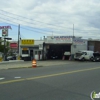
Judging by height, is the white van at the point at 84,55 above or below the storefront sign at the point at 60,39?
below

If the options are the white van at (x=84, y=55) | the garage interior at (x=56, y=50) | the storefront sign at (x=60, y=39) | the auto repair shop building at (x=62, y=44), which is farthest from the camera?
the garage interior at (x=56, y=50)

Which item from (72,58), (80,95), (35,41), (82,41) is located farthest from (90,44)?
(80,95)

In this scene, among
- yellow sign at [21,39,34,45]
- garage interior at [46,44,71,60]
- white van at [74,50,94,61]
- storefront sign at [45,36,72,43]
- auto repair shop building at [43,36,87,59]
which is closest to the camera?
white van at [74,50,94,61]

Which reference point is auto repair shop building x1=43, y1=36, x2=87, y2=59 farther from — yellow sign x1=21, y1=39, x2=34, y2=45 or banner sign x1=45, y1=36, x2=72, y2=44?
yellow sign x1=21, y1=39, x2=34, y2=45

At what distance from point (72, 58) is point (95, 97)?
114 ft

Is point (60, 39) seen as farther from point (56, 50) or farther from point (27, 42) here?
point (27, 42)

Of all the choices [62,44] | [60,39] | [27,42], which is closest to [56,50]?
[62,44]

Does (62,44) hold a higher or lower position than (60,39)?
lower

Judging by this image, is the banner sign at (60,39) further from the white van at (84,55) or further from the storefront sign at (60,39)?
the white van at (84,55)

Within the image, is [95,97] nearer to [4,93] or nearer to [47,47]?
[4,93]

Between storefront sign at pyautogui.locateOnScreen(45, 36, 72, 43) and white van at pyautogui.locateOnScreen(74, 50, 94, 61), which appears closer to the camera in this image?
white van at pyautogui.locateOnScreen(74, 50, 94, 61)

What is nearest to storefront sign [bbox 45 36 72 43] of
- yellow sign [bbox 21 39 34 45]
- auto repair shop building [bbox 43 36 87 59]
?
auto repair shop building [bbox 43 36 87 59]

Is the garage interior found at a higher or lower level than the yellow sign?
lower

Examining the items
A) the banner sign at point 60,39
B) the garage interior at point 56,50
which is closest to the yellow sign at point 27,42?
the banner sign at point 60,39
